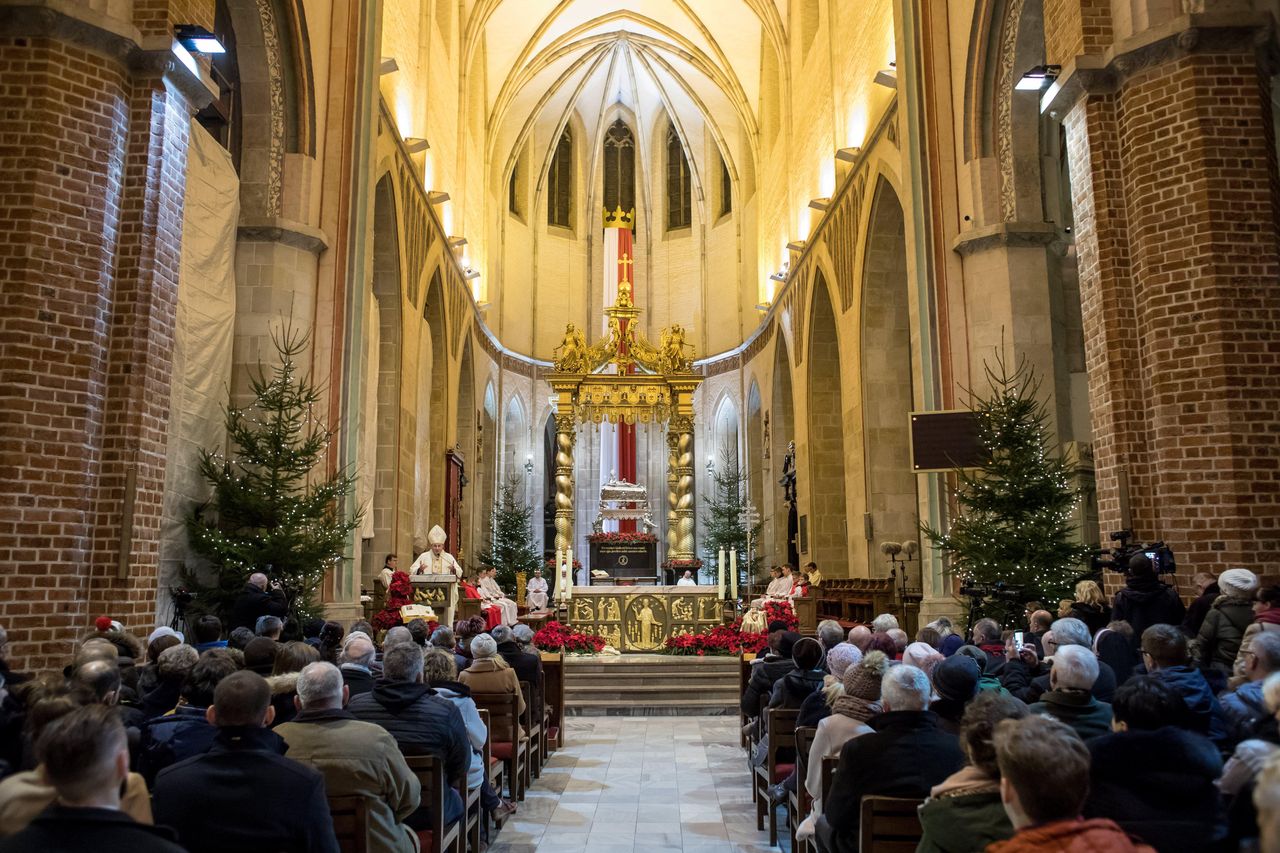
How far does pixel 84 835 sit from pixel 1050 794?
2.11 m

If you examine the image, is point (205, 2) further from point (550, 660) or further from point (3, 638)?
point (550, 660)

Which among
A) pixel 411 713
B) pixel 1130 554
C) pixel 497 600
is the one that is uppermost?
pixel 1130 554

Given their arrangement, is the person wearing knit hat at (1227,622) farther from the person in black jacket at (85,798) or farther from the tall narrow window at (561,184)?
the tall narrow window at (561,184)

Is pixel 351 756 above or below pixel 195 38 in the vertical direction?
below

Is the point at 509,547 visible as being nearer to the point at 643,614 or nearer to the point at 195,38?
the point at 643,614

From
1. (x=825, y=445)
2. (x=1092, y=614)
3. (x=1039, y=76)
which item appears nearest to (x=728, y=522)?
(x=825, y=445)

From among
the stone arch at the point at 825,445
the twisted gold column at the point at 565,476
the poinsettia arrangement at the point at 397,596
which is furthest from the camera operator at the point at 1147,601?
the twisted gold column at the point at 565,476

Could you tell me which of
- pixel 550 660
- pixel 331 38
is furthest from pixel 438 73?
pixel 550 660

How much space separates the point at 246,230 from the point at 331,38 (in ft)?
9.87

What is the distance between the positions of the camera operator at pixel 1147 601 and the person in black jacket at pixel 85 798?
5.76m

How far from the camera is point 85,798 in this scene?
7.43 ft

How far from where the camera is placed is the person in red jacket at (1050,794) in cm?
227

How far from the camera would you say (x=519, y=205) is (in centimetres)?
3105

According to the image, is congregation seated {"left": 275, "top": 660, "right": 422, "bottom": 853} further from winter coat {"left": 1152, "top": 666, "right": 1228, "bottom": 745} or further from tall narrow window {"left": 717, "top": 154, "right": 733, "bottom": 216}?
tall narrow window {"left": 717, "top": 154, "right": 733, "bottom": 216}
